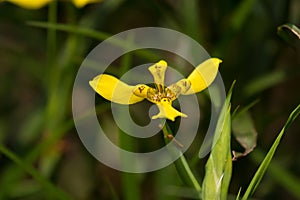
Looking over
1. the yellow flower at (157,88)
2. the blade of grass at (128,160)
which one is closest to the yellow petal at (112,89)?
the yellow flower at (157,88)

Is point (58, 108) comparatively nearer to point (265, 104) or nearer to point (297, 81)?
point (265, 104)

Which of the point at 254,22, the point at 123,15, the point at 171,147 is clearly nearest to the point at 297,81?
the point at 254,22

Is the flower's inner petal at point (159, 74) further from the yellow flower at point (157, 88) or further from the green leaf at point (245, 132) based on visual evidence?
the green leaf at point (245, 132)

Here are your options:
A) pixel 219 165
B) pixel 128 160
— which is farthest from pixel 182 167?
pixel 128 160

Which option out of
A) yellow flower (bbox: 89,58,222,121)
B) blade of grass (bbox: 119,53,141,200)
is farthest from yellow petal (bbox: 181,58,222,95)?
blade of grass (bbox: 119,53,141,200)

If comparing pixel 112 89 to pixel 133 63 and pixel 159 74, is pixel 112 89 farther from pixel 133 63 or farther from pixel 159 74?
pixel 133 63
